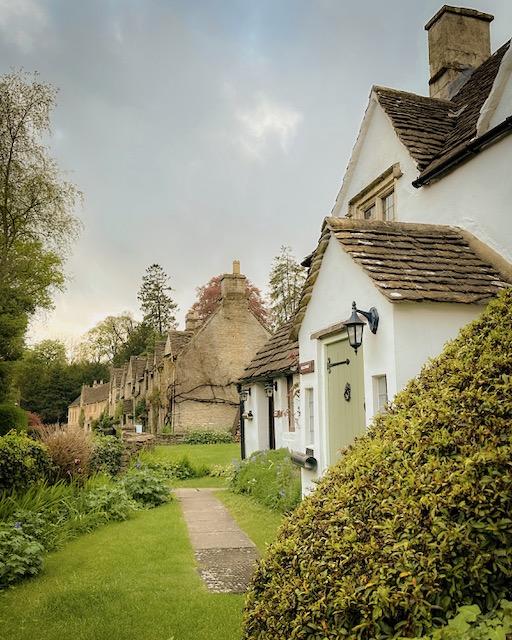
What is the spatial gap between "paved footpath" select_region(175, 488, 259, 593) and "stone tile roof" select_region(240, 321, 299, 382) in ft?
11.9

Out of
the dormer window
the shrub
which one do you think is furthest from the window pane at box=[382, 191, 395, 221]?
the shrub

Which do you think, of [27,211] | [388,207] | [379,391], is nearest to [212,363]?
[27,211]

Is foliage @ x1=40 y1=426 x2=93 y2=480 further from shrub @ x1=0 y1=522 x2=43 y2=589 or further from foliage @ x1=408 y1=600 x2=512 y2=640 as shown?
foliage @ x1=408 y1=600 x2=512 y2=640

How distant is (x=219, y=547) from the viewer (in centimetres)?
852

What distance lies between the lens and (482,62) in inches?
515

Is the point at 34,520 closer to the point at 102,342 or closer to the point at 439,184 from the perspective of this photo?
the point at 439,184

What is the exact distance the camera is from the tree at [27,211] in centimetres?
2380

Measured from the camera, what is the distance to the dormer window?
1062 centimetres

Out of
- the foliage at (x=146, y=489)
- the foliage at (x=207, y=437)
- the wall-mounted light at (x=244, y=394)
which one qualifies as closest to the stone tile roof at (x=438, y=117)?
the foliage at (x=146, y=489)

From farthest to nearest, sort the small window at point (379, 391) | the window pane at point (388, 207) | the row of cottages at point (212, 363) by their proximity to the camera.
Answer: the row of cottages at point (212, 363) < the window pane at point (388, 207) < the small window at point (379, 391)

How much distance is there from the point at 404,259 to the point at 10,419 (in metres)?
18.2

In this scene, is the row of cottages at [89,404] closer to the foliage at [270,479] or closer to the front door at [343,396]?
the foliage at [270,479]

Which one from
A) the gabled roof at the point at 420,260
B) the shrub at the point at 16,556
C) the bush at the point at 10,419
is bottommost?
the shrub at the point at 16,556

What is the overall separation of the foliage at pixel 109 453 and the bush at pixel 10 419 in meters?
5.14
